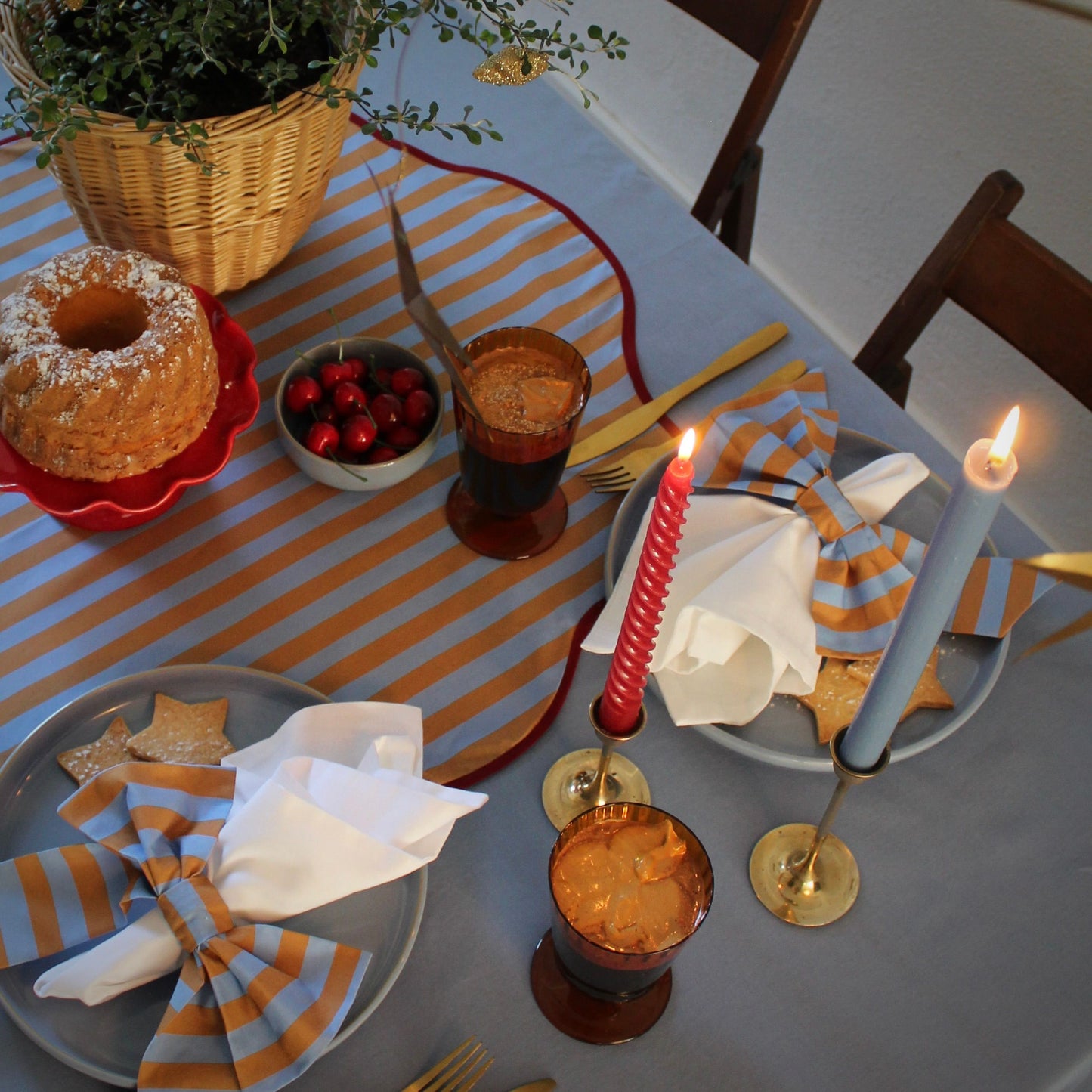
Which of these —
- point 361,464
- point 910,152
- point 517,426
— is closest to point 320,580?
point 361,464

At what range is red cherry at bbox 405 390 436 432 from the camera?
34.6 inches

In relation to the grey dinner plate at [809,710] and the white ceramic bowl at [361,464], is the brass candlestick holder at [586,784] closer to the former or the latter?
the grey dinner plate at [809,710]

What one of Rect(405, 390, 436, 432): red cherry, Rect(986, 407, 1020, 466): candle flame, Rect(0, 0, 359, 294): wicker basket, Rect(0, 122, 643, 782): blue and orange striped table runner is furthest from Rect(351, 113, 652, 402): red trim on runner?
Rect(986, 407, 1020, 466): candle flame

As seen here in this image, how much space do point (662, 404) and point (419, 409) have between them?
0.24 m

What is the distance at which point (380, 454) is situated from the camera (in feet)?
2.90

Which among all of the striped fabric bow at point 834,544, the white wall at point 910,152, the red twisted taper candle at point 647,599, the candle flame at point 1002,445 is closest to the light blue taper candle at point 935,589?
the candle flame at point 1002,445

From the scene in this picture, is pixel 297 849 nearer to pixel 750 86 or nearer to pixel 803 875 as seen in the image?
pixel 803 875

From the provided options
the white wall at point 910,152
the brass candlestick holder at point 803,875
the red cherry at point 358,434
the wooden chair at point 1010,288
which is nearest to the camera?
the brass candlestick holder at point 803,875

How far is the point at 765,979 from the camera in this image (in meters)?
0.71

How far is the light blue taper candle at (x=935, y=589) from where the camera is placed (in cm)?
41

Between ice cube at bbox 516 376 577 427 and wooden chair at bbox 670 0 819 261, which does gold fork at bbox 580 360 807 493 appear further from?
wooden chair at bbox 670 0 819 261

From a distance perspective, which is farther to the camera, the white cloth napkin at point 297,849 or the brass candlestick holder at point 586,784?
the brass candlestick holder at point 586,784

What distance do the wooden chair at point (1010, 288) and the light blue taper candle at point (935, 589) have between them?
2.11ft

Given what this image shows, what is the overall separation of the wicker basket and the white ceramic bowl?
0.13 metres
